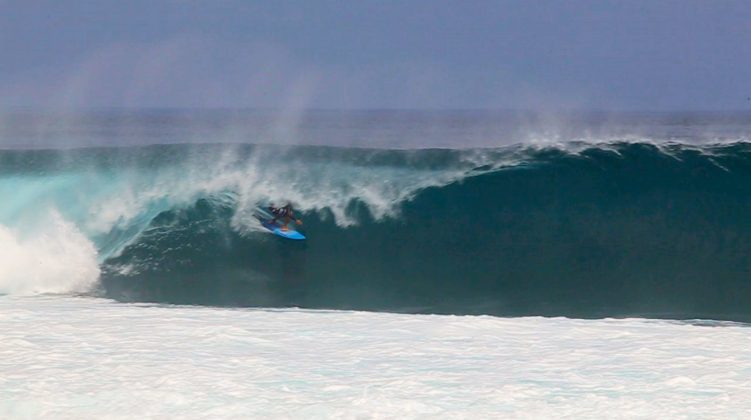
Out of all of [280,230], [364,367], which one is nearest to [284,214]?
[280,230]

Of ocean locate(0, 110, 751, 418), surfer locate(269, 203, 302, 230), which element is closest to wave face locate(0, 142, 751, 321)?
ocean locate(0, 110, 751, 418)

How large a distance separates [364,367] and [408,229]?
7220 millimetres

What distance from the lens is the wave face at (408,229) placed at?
11961mm

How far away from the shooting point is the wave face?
1196 cm

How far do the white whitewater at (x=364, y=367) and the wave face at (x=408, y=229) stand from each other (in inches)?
113

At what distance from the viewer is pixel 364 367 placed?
714cm

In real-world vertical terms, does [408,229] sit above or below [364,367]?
above

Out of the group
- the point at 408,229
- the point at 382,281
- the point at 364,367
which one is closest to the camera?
the point at 364,367

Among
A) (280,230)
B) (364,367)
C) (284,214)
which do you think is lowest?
(364,367)

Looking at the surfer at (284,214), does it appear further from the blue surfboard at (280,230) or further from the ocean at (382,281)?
the ocean at (382,281)

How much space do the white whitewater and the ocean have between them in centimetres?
3

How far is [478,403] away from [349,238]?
306 inches

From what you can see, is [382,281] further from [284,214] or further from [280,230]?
[284,214]

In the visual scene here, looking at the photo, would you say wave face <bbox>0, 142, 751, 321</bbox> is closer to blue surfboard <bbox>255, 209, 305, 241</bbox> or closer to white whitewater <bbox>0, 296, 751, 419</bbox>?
blue surfboard <bbox>255, 209, 305, 241</bbox>
